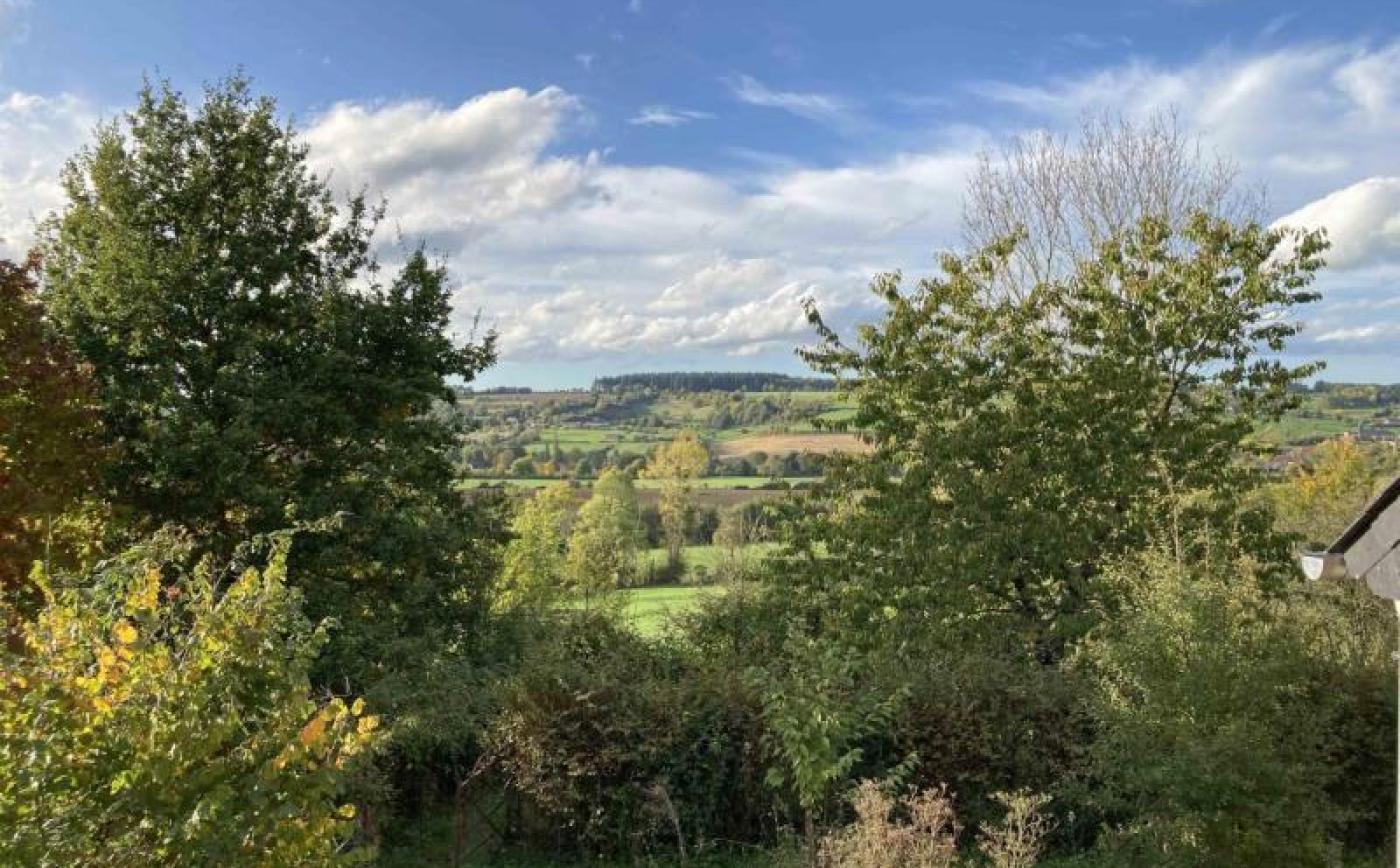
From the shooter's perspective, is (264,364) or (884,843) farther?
(264,364)

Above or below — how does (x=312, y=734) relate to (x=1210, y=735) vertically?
above

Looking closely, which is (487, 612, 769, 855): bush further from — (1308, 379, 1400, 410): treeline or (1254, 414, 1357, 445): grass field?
(1308, 379, 1400, 410): treeline

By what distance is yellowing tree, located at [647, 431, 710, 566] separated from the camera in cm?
5709

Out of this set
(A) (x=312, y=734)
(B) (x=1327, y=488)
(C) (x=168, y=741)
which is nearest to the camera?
(C) (x=168, y=741)

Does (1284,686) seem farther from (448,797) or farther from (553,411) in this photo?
(553,411)

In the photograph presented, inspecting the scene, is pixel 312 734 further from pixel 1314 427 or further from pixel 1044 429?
pixel 1314 427

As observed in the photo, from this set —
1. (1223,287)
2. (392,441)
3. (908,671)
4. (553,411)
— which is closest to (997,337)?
(1223,287)

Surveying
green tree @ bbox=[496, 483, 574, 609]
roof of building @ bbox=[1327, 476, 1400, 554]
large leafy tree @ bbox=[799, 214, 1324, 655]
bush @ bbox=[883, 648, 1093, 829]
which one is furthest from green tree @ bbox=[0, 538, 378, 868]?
green tree @ bbox=[496, 483, 574, 609]

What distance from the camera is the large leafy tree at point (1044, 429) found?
14945 millimetres

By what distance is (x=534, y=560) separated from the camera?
3603cm

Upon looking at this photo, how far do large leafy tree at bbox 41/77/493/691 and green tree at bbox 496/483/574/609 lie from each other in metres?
13.7

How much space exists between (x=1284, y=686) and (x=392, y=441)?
1350cm

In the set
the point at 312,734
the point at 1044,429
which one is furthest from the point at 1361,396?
the point at 312,734

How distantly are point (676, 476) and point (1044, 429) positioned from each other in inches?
1994
